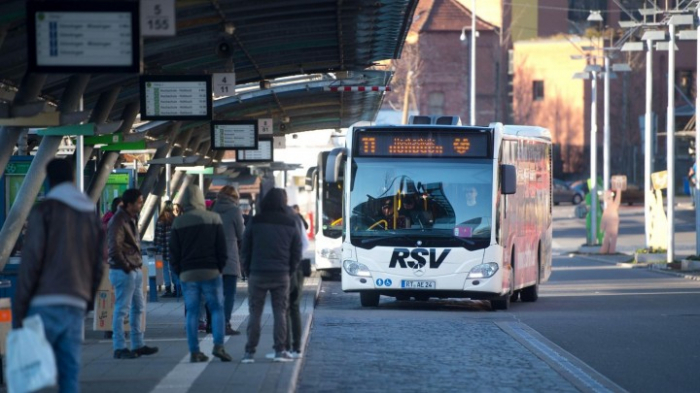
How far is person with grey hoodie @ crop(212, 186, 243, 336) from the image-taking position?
15.9 m

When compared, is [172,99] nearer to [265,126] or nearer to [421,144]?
[421,144]

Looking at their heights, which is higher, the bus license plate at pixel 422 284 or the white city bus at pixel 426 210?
the white city bus at pixel 426 210

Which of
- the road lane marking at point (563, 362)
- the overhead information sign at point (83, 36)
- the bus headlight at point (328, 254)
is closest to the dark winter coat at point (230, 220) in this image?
the road lane marking at point (563, 362)

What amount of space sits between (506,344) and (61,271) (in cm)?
917

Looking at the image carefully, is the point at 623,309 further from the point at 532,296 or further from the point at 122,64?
the point at 122,64

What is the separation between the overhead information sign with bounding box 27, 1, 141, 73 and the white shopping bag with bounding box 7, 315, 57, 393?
4.34 metres

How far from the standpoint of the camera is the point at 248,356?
13977 mm

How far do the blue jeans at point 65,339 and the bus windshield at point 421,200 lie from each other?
14.0 m

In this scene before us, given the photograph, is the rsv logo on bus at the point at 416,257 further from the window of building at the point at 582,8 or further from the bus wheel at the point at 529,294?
the window of building at the point at 582,8

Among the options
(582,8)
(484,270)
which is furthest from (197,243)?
(582,8)

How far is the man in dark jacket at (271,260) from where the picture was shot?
45.8 ft

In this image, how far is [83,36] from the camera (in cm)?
1205

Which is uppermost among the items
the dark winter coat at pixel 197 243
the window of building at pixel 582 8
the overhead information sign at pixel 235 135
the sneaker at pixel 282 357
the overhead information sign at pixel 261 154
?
the window of building at pixel 582 8

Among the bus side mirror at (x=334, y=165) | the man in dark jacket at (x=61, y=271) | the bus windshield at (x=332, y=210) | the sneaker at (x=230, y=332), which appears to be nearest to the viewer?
the man in dark jacket at (x=61, y=271)
